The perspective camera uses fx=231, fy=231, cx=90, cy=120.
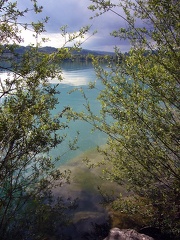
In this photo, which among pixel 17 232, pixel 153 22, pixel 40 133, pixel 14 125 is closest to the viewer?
pixel 14 125

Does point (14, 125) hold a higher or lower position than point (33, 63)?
lower

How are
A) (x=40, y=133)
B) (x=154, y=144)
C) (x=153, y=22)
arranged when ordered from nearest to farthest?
(x=40, y=133) < (x=153, y=22) < (x=154, y=144)

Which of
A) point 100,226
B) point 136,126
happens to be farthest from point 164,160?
point 100,226

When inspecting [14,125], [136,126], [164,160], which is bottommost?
[164,160]

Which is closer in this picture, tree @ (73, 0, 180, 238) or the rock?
tree @ (73, 0, 180, 238)

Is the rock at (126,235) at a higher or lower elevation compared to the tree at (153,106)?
lower

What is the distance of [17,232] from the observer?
6.35m

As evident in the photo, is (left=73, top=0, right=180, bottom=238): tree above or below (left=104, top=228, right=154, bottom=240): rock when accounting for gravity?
above

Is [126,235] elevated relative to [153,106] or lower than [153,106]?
lower

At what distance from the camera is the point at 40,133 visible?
Answer: 17.5 ft

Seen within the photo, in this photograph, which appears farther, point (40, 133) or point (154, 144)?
point (154, 144)

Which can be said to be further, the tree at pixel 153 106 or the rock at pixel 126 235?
the rock at pixel 126 235

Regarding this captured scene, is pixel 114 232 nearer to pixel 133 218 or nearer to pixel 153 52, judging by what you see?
pixel 133 218

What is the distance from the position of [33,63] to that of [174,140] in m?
4.20
